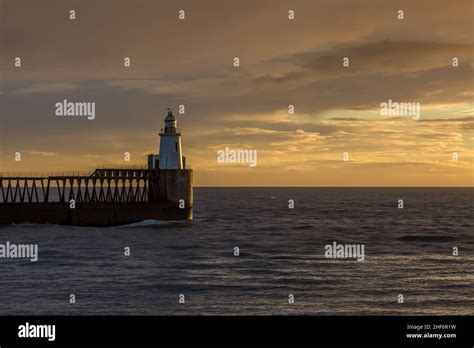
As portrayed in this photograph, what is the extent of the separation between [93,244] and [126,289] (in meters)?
23.1

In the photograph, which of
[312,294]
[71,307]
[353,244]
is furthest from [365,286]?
[353,244]

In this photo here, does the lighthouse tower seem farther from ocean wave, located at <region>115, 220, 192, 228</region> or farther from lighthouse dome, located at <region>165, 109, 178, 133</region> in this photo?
ocean wave, located at <region>115, 220, 192, 228</region>

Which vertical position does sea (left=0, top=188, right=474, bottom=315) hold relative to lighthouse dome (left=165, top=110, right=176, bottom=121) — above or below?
below

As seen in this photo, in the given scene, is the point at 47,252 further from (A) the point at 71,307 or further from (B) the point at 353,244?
(B) the point at 353,244

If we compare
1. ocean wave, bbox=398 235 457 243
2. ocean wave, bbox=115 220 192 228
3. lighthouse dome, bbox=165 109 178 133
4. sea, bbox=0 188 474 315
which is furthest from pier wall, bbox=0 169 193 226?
ocean wave, bbox=398 235 457 243

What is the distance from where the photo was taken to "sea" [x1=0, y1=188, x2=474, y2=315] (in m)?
30.6

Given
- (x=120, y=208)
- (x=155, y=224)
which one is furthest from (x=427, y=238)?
(x=120, y=208)

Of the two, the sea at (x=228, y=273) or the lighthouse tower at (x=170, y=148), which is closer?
the sea at (x=228, y=273)

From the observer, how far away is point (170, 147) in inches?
2975

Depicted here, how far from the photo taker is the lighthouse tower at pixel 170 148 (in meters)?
75.6

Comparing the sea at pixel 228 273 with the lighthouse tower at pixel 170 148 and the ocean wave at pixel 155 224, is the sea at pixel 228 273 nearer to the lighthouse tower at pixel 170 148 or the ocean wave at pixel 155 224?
the ocean wave at pixel 155 224

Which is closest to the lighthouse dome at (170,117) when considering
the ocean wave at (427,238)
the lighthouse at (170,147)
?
the lighthouse at (170,147)

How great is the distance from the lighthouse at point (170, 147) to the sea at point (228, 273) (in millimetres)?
7588
